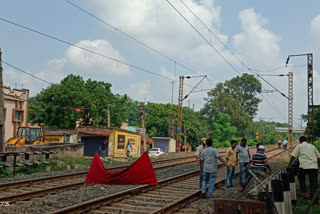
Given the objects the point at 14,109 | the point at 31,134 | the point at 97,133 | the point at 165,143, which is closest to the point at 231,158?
the point at 31,134

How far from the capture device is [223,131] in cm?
7038

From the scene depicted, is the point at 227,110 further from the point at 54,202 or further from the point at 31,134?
the point at 54,202

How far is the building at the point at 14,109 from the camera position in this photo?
42656mm

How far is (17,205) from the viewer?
8.92 meters

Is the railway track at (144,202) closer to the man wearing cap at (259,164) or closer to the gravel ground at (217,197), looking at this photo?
the gravel ground at (217,197)

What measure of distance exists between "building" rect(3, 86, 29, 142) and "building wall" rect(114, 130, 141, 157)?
14.4 meters

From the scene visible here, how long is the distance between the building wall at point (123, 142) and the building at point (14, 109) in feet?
47.3

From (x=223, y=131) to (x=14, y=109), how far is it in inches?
1616

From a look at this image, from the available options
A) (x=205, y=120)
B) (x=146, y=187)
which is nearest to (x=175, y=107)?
(x=205, y=120)

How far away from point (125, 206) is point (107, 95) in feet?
156

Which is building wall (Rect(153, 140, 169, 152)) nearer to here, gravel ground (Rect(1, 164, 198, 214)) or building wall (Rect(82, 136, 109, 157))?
building wall (Rect(82, 136, 109, 157))

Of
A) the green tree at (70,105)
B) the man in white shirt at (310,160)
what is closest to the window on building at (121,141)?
the green tree at (70,105)

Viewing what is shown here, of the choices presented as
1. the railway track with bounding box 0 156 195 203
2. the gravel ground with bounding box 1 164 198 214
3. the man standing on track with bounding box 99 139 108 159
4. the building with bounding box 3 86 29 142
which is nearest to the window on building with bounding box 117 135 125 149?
the man standing on track with bounding box 99 139 108 159

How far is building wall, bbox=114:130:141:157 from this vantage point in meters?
37.8
